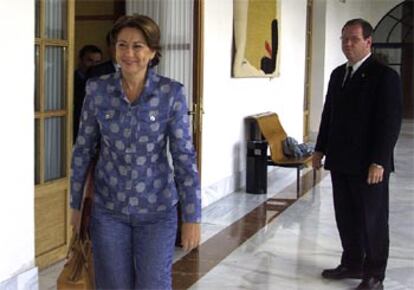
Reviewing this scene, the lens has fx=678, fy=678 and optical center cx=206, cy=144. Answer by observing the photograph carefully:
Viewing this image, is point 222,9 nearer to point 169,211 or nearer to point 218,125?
point 218,125

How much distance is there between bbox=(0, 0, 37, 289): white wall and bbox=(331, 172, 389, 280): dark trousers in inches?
71.3

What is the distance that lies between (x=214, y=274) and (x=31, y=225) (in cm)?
125

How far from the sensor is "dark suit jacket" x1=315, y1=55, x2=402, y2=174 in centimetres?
379

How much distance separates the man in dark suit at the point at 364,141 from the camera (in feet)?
12.5

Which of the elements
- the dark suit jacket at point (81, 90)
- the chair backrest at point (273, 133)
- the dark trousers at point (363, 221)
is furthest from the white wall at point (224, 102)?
the dark trousers at point (363, 221)

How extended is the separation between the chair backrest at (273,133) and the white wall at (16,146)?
4056 millimetres

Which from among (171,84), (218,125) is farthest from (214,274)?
(218,125)

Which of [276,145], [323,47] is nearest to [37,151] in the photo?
[276,145]

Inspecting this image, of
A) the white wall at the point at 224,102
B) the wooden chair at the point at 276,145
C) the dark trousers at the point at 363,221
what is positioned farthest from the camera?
the wooden chair at the point at 276,145

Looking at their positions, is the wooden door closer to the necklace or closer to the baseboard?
the baseboard

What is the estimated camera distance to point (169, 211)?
2465mm

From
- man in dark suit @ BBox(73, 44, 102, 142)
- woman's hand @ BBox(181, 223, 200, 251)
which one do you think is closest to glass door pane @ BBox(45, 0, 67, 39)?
man in dark suit @ BBox(73, 44, 102, 142)

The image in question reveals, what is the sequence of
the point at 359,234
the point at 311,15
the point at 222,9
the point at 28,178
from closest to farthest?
1. the point at 28,178
2. the point at 359,234
3. the point at 222,9
4. the point at 311,15

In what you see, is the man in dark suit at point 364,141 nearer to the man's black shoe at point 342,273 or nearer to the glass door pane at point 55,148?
the man's black shoe at point 342,273
